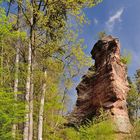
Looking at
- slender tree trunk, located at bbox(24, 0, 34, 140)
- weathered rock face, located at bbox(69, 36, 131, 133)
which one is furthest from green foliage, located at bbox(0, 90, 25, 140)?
weathered rock face, located at bbox(69, 36, 131, 133)

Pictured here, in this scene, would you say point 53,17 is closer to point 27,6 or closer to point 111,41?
point 27,6

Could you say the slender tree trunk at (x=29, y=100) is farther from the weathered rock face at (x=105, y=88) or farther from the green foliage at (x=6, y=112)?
the weathered rock face at (x=105, y=88)

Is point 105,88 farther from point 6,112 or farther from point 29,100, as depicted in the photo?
point 6,112

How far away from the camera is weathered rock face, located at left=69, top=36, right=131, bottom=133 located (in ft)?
120

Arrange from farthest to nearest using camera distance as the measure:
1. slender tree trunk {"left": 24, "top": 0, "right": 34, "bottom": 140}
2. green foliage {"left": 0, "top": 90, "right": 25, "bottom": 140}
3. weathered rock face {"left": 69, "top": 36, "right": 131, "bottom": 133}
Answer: weathered rock face {"left": 69, "top": 36, "right": 131, "bottom": 133}, slender tree trunk {"left": 24, "top": 0, "right": 34, "bottom": 140}, green foliage {"left": 0, "top": 90, "right": 25, "bottom": 140}

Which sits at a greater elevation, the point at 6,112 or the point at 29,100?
the point at 29,100

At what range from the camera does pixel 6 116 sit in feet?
50.6

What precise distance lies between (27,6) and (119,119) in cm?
1883

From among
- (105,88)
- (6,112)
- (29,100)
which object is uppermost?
(105,88)

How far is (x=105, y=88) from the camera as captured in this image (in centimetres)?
3894

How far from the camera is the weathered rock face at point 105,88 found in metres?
36.7

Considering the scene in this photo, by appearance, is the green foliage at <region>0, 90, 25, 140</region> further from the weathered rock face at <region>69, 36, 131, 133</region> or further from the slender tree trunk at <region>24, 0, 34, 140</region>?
the weathered rock face at <region>69, 36, 131, 133</region>

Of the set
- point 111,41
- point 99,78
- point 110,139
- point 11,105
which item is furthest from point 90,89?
point 11,105

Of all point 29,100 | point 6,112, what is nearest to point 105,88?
point 29,100
